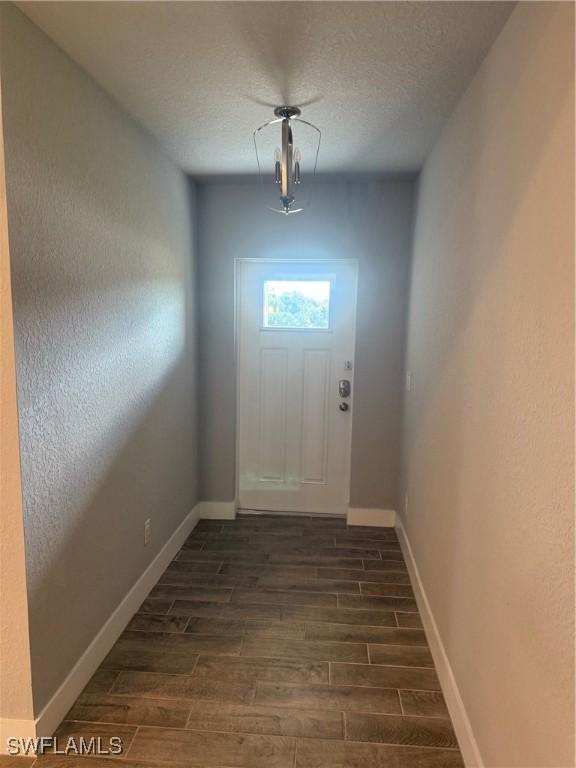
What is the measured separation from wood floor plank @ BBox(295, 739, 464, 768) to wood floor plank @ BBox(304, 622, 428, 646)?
55cm

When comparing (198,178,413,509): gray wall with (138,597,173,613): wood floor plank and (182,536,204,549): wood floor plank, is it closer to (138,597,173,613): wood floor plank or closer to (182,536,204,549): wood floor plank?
(182,536,204,549): wood floor plank

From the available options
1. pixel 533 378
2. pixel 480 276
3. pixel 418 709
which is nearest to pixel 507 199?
pixel 480 276

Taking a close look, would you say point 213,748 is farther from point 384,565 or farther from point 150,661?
point 384,565

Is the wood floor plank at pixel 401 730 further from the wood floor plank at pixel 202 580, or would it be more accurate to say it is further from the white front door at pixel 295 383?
the white front door at pixel 295 383

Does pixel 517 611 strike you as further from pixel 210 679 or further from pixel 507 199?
pixel 210 679

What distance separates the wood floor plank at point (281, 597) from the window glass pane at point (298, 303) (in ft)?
5.92

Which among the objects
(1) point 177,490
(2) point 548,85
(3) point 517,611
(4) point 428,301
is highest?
(2) point 548,85

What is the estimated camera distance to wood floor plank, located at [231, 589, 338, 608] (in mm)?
2492

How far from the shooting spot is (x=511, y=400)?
132 cm

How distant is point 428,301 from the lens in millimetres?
2523

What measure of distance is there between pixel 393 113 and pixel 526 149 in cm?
105

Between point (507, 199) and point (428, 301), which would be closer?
point (507, 199)

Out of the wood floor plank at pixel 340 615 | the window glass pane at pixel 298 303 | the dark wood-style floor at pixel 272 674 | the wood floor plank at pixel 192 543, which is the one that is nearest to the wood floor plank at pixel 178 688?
the dark wood-style floor at pixel 272 674

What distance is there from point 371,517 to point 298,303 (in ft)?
5.44
